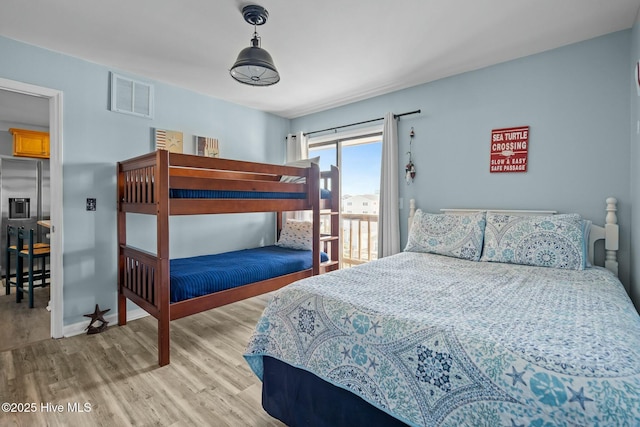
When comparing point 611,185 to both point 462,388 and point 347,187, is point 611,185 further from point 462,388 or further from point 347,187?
point 347,187

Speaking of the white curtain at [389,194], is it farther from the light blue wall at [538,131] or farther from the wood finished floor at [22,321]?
the wood finished floor at [22,321]

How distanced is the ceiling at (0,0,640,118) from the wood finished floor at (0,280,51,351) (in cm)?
239

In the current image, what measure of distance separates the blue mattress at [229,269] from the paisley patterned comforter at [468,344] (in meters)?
1.03

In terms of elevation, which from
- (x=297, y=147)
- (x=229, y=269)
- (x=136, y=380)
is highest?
(x=297, y=147)

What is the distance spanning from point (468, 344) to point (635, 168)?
2010 millimetres

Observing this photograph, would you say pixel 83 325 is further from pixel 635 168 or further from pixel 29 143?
pixel 635 168

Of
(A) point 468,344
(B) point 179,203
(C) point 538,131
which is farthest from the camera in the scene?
(C) point 538,131

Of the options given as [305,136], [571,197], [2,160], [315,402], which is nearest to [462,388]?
[315,402]

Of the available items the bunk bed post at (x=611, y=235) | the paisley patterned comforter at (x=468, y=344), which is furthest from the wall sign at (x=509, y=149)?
the paisley patterned comforter at (x=468, y=344)

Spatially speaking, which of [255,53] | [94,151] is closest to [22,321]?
[94,151]

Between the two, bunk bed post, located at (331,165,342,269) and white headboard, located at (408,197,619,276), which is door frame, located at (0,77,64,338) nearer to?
bunk bed post, located at (331,165,342,269)

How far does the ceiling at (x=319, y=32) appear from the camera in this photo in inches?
76.7

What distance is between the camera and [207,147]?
11.6ft

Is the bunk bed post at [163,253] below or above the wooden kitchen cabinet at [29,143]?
below
